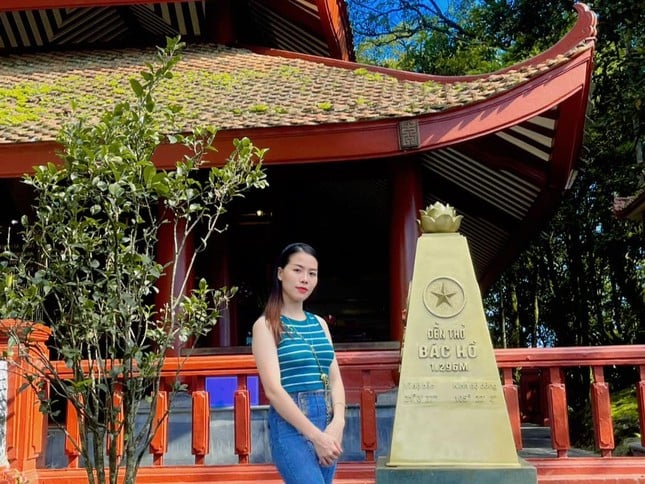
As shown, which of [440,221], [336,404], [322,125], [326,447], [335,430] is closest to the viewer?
[326,447]

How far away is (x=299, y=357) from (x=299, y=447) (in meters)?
0.29

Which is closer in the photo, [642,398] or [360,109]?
[642,398]

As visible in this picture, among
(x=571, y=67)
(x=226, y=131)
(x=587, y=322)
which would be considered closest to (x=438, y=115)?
(x=571, y=67)

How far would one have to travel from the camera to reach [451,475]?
3.04m

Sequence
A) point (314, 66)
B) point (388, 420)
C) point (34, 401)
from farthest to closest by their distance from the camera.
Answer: point (314, 66) → point (388, 420) → point (34, 401)

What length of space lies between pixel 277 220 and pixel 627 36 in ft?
18.8

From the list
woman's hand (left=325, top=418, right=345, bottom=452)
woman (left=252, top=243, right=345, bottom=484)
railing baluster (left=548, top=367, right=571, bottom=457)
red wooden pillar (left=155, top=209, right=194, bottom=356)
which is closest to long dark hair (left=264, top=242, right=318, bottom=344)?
woman (left=252, top=243, right=345, bottom=484)

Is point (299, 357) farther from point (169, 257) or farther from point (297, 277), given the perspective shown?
point (169, 257)

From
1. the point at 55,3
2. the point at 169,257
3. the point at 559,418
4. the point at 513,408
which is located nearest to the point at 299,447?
the point at 513,408

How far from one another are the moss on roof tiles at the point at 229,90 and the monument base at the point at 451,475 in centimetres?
325

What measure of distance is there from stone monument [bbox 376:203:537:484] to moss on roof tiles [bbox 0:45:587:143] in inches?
100

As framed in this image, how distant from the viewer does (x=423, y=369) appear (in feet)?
10.6

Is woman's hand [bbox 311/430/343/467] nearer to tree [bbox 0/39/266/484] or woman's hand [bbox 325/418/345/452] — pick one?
woman's hand [bbox 325/418/345/452]

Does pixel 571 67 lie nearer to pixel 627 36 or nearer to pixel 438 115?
pixel 438 115
